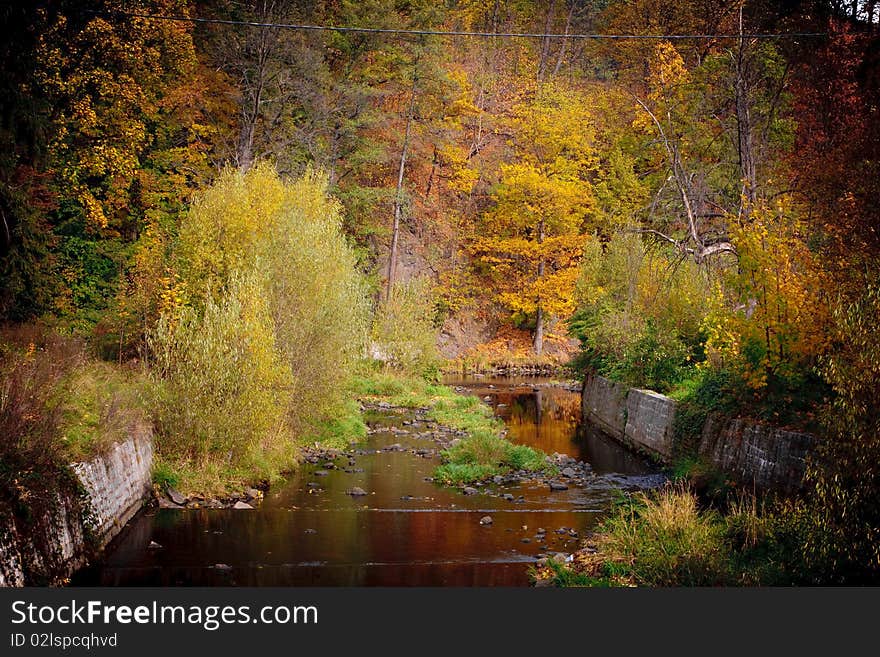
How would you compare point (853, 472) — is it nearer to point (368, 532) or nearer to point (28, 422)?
point (368, 532)

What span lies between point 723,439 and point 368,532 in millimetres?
7484

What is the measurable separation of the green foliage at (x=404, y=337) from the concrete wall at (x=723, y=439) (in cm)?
963

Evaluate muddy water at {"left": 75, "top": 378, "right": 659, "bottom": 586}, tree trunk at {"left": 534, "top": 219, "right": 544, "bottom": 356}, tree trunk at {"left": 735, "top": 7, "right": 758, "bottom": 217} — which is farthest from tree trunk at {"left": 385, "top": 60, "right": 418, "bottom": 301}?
tree trunk at {"left": 735, "top": 7, "right": 758, "bottom": 217}

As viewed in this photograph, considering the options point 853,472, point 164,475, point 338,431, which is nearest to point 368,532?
point 164,475

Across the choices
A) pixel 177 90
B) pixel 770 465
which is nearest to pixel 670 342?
pixel 770 465

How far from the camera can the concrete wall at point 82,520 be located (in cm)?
936

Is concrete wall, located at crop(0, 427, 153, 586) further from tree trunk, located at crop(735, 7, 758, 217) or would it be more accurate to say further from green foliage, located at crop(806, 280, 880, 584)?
tree trunk, located at crop(735, 7, 758, 217)

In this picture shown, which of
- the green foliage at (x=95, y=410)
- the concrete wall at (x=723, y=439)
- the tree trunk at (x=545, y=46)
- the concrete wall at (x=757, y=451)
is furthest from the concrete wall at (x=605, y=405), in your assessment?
the tree trunk at (x=545, y=46)

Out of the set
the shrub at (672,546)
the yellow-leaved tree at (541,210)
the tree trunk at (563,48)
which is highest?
the tree trunk at (563,48)

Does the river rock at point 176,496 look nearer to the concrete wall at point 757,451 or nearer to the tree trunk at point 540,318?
the concrete wall at point 757,451

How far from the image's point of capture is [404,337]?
3494 centimetres

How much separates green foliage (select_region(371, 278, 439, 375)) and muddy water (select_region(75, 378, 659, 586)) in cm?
1372

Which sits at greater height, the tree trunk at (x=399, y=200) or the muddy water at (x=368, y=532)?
the tree trunk at (x=399, y=200)

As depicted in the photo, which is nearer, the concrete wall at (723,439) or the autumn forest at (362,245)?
the autumn forest at (362,245)
